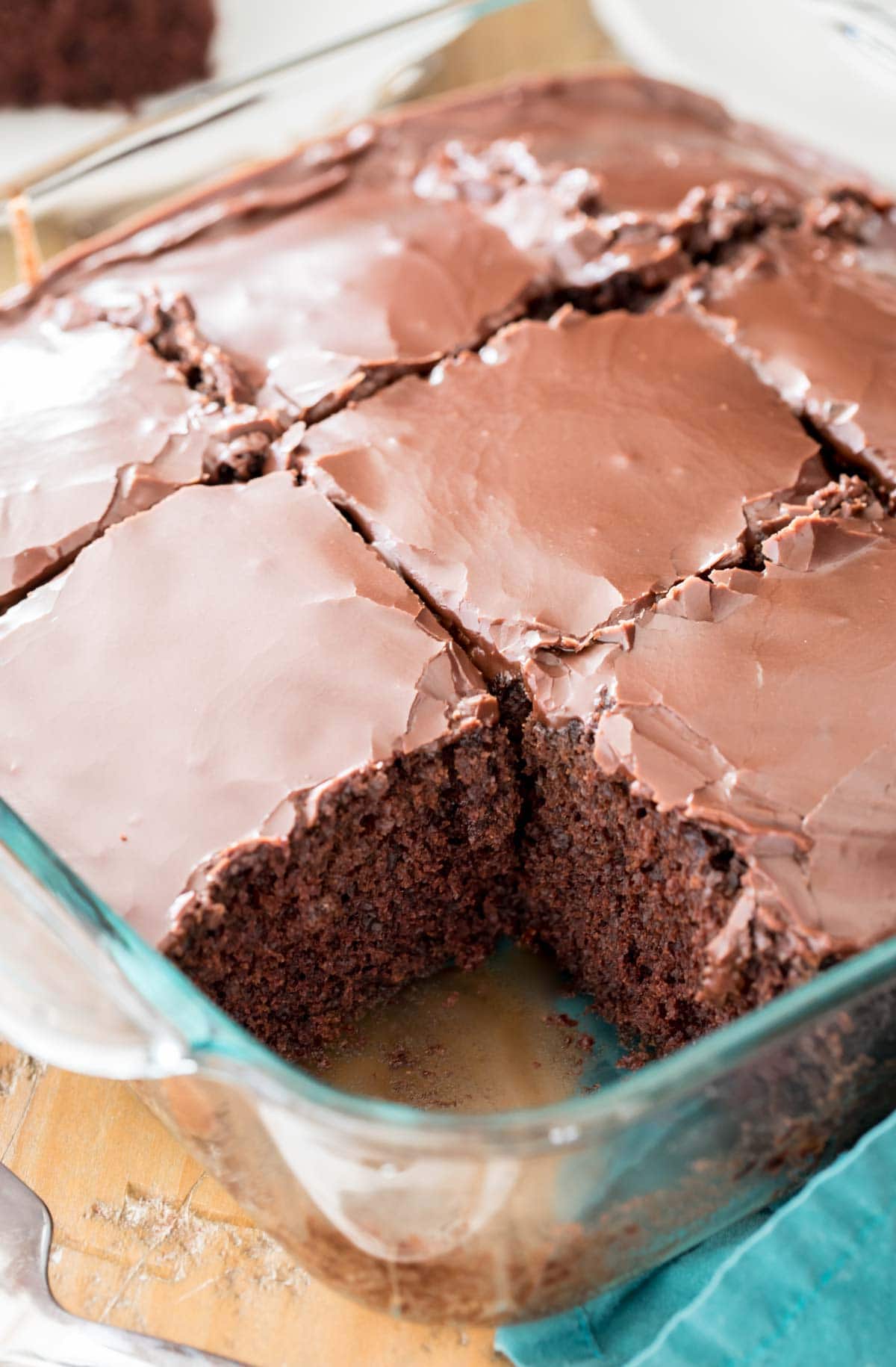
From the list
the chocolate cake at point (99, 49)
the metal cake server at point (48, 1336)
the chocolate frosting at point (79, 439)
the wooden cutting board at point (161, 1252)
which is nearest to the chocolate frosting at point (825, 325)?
the chocolate frosting at point (79, 439)

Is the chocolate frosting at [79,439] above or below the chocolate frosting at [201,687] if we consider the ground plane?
above

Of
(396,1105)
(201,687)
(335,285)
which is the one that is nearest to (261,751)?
(201,687)

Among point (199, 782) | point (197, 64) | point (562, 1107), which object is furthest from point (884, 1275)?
point (197, 64)

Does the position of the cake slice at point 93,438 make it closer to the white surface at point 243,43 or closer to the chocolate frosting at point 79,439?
the chocolate frosting at point 79,439

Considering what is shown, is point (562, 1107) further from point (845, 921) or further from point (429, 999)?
point (429, 999)

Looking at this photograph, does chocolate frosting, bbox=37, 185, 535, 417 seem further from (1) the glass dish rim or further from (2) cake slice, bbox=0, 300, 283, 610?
(1) the glass dish rim

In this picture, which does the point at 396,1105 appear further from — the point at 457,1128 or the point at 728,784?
the point at 728,784
